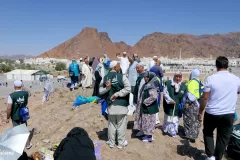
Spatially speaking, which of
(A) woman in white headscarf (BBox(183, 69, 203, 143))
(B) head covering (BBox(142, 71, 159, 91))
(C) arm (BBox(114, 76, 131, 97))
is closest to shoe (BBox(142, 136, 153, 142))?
(A) woman in white headscarf (BBox(183, 69, 203, 143))

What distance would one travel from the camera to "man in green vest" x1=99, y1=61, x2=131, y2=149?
174 inches

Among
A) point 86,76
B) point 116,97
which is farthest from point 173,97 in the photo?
point 86,76

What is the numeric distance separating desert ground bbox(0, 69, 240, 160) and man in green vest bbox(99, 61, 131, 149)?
43cm

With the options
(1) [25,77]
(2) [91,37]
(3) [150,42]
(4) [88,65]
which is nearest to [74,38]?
(2) [91,37]

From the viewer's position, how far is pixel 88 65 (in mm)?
10281

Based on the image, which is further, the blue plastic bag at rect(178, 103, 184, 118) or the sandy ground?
the blue plastic bag at rect(178, 103, 184, 118)

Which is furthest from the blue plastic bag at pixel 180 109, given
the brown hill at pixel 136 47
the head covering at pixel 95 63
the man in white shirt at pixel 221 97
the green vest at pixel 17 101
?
the brown hill at pixel 136 47

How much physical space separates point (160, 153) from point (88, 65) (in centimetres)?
636

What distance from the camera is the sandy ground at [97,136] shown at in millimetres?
4605

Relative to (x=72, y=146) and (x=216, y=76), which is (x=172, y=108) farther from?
(x=72, y=146)

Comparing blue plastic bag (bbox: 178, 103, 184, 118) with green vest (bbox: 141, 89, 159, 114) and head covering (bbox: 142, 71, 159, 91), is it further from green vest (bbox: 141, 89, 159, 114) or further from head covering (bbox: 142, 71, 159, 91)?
head covering (bbox: 142, 71, 159, 91)

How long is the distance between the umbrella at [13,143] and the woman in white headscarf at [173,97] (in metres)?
3.21

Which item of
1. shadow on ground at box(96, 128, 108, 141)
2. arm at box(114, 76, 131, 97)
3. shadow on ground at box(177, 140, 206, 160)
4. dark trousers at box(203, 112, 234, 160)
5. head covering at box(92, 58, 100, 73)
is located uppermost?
head covering at box(92, 58, 100, 73)

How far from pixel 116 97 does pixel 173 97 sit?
1.36 meters
